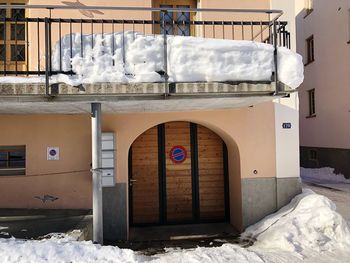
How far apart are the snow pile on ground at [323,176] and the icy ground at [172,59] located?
11.2 meters

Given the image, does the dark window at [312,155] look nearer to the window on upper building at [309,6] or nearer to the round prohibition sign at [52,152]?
the window on upper building at [309,6]

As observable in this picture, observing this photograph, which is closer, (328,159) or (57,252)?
(57,252)

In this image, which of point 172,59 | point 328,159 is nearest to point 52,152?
point 172,59

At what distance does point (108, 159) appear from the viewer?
759 cm

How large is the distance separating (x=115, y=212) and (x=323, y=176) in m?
12.6

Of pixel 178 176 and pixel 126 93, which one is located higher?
pixel 126 93

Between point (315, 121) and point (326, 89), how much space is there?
6.10ft

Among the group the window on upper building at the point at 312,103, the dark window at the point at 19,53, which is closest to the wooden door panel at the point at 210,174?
the dark window at the point at 19,53

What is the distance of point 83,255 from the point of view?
5242mm

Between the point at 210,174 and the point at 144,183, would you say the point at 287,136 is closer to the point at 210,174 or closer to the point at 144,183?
the point at 210,174

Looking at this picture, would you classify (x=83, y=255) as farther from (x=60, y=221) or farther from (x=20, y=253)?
(x=60, y=221)

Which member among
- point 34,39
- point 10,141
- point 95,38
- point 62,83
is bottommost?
point 10,141

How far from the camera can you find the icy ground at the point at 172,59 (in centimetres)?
582

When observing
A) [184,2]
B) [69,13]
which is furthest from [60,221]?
[184,2]
